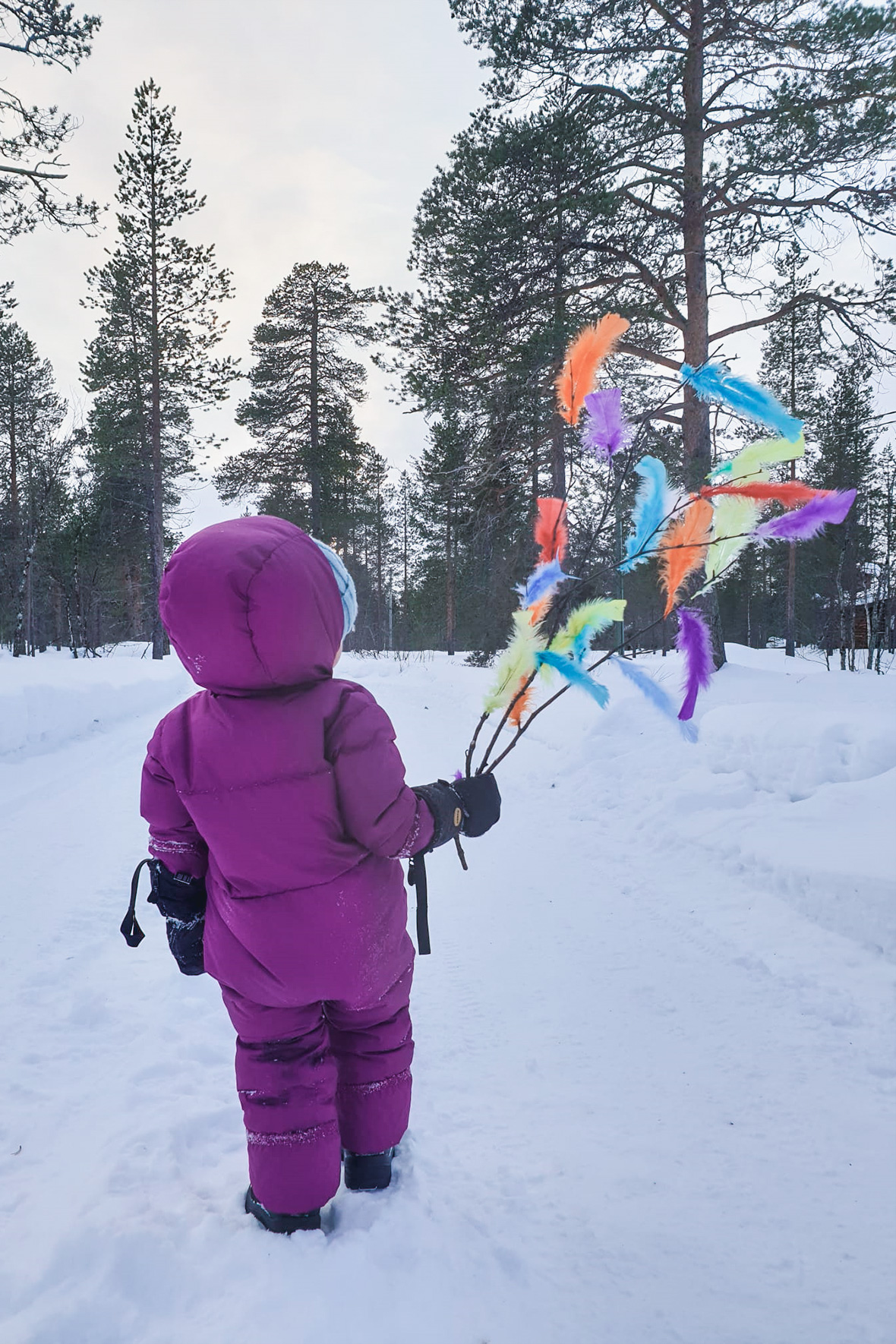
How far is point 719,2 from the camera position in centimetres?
737

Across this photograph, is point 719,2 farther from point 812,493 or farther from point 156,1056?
point 156,1056

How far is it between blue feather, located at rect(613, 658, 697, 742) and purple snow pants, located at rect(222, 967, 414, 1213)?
Result: 1049 mm

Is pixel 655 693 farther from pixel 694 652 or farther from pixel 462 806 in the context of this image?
pixel 462 806

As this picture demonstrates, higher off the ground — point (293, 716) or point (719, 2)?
point (719, 2)

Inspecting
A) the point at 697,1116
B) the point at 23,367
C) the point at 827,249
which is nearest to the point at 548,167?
the point at 827,249

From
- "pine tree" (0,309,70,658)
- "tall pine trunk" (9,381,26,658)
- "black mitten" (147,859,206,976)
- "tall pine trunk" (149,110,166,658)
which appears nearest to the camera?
"black mitten" (147,859,206,976)

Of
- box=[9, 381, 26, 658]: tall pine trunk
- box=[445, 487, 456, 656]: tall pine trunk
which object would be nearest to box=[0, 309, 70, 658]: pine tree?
box=[9, 381, 26, 658]: tall pine trunk

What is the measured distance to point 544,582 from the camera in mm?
1827

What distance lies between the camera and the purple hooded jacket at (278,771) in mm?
1433

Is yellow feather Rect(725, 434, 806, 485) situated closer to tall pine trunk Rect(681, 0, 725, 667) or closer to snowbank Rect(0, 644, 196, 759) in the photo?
tall pine trunk Rect(681, 0, 725, 667)

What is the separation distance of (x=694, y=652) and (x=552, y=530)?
1.88ft

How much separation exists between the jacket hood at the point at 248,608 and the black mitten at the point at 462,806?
419mm

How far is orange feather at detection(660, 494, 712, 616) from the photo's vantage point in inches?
73.2

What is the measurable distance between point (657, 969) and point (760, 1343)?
148cm
